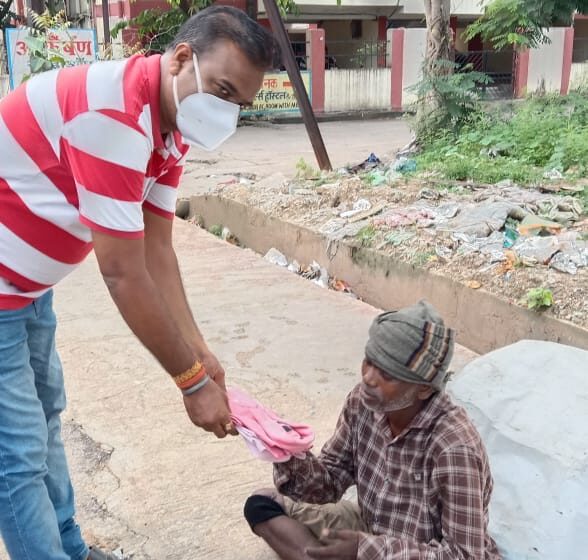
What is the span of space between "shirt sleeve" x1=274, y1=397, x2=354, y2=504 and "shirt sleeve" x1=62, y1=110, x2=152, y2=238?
3.01ft

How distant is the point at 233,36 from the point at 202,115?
0.63ft

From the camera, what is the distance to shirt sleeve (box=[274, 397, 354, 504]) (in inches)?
84.6

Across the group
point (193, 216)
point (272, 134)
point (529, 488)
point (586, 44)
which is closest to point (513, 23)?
point (272, 134)

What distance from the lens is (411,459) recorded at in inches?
75.6

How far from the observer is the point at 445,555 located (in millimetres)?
1795

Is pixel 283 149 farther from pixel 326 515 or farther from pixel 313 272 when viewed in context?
pixel 326 515

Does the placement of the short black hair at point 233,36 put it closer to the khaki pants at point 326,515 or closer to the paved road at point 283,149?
the khaki pants at point 326,515

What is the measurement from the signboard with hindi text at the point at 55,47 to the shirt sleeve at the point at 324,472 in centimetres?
918

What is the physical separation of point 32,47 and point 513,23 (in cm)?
765

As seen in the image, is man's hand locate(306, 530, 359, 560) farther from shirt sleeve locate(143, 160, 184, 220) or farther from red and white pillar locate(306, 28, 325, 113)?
red and white pillar locate(306, 28, 325, 113)

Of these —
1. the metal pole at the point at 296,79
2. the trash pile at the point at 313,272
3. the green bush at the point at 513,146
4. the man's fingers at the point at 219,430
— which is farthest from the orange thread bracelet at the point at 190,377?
the metal pole at the point at 296,79

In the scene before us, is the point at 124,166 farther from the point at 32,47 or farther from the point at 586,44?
the point at 586,44

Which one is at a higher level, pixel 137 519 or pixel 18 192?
pixel 18 192

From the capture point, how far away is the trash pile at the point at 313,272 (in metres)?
5.90
